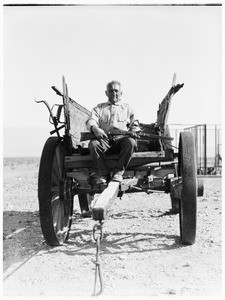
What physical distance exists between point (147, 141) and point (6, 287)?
2189 millimetres

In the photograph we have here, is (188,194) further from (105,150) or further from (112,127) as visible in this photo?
(112,127)

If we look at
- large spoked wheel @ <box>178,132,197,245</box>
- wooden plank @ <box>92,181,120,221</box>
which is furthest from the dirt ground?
wooden plank @ <box>92,181,120,221</box>

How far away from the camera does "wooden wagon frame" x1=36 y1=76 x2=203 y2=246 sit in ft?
12.7

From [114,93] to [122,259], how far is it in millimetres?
1888

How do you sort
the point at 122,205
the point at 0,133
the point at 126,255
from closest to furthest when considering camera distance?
the point at 0,133 → the point at 126,255 → the point at 122,205

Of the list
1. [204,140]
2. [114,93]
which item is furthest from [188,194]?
[204,140]

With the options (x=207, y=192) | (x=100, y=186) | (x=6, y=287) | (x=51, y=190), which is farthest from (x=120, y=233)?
(x=207, y=192)

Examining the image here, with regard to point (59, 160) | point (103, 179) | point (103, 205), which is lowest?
point (103, 205)

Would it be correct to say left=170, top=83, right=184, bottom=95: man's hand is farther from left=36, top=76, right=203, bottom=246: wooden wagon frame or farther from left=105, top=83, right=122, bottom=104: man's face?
left=105, top=83, right=122, bottom=104: man's face

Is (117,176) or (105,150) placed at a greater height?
(105,150)

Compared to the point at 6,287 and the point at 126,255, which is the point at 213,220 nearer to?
the point at 126,255

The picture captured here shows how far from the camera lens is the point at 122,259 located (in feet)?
12.1

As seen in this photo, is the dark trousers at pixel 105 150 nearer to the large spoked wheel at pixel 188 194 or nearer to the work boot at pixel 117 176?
the work boot at pixel 117 176

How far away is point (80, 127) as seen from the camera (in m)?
4.75
